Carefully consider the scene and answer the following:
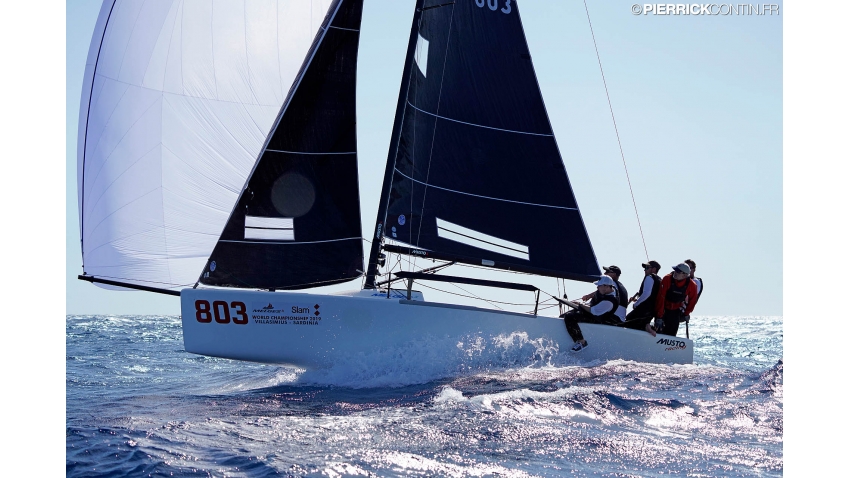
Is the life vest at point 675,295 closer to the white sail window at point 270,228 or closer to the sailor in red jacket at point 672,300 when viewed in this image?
the sailor in red jacket at point 672,300

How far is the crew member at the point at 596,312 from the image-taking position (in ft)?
29.7

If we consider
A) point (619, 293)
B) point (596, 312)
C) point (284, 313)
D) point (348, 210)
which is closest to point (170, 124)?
point (348, 210)

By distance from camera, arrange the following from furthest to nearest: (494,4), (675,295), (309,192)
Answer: (675,295) → (494,4) → (309,192)

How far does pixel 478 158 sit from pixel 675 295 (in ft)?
9.92

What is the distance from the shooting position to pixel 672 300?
990 centimetres

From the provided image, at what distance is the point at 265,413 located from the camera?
6.46 m

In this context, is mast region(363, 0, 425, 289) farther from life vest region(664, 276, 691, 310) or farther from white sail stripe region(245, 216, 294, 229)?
life vest region(664, 276, 691, 310)

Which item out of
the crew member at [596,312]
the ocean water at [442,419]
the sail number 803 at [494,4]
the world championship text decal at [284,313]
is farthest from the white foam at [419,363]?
the sail number 803 at [494,4]

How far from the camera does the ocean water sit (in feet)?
15.5

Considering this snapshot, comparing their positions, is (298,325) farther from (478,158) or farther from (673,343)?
(673,343)

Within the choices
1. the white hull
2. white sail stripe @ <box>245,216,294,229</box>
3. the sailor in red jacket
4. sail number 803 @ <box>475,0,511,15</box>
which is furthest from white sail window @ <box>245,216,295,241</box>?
the sailor in red jacket

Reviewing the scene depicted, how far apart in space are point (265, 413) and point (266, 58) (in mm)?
4540

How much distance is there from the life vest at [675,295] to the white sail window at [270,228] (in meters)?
4.72

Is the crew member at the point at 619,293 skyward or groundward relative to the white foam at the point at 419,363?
skyward
